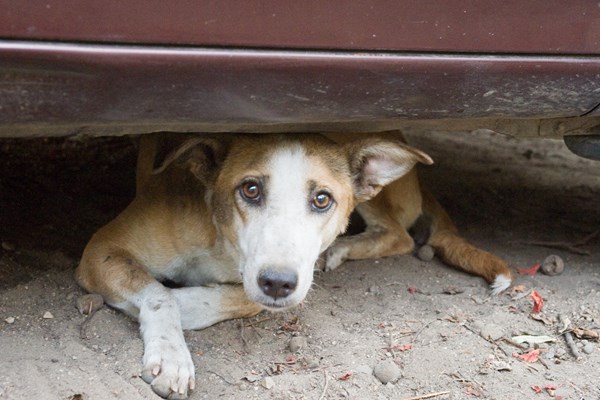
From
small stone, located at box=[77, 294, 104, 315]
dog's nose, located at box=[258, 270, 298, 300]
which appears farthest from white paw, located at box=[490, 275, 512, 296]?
small stone, located at box=[77, 294, 104, 315]

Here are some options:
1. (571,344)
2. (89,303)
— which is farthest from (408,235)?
(89,303)

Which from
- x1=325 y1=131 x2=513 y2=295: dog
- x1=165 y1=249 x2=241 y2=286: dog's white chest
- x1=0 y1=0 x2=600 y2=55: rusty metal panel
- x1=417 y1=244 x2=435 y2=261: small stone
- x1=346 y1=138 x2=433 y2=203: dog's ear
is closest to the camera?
x1=0 y1=0 x2=600 y2=55: rusty metal panel

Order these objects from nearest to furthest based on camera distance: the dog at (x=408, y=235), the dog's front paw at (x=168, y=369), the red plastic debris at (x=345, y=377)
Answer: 1. the dog's front paw at (x=168, y=369)
2. the red plastic debris at (x=345, y=377)
3. the dog at (x=408, y=235)

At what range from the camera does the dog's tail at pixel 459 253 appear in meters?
3.73

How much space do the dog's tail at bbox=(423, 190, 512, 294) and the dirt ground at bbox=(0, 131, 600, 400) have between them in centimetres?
6

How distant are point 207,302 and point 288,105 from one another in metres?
0.99

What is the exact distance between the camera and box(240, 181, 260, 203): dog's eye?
10.1 feet

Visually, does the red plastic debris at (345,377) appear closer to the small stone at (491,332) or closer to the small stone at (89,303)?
the small stone at (491,332)

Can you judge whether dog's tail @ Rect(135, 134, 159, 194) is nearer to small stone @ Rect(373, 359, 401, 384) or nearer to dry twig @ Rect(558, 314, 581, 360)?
small stone @ Rect(373, 359, 401, 384)

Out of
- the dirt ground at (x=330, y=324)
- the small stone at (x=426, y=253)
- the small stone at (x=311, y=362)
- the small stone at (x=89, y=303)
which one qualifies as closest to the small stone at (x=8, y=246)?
the dirt ground at (x=330, y=324)

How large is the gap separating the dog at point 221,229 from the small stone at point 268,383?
246 mm

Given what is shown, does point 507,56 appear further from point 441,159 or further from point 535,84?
point 441,159

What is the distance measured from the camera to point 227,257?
135 inches

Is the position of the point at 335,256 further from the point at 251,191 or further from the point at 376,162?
the point at 251,191
